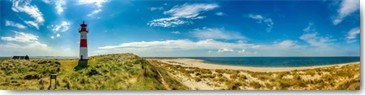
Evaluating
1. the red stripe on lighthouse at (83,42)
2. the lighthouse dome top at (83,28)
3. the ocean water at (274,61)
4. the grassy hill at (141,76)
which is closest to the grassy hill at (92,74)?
the grassy hill at (141,76)

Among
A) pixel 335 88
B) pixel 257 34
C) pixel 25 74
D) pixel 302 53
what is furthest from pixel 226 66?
pixel 25 74

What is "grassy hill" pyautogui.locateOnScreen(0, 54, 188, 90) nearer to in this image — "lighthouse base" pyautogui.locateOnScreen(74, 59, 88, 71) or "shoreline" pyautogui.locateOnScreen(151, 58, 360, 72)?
"lighthouse base" pyautogui.locateOnScreen(74, 59, 88, 71)

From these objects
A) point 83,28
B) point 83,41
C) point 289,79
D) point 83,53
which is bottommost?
point 289,79

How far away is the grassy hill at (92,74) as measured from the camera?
4090mm

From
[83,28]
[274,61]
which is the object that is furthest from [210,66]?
[83,28]

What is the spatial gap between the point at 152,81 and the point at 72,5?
0.92 meters

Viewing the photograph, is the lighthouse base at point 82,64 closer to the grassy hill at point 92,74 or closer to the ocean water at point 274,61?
the grassy hill at point 92,74

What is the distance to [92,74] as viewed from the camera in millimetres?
4168

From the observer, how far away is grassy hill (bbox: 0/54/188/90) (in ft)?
13.4

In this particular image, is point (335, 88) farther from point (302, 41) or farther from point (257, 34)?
point (257, 34)

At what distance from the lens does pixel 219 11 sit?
159 inches

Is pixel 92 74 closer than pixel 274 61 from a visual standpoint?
No

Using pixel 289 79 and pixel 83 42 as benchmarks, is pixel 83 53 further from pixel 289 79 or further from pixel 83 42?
pixel 289 79

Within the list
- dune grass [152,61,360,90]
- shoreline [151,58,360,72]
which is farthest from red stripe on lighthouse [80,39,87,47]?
dune grass [152,61,360,90]
